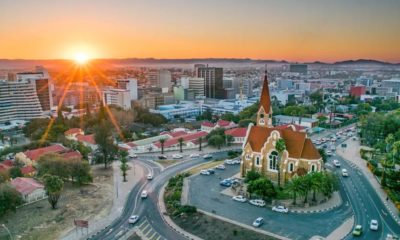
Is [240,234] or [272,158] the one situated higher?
[272,158]

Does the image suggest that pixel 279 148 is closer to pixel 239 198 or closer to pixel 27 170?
pixel 239 198

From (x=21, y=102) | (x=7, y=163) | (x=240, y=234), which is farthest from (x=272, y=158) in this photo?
(x=21, y=102)

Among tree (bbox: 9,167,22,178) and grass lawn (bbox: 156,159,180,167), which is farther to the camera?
grass lawn (bbox: 156,159,180,167)

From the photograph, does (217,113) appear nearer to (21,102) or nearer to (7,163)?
(21,102)

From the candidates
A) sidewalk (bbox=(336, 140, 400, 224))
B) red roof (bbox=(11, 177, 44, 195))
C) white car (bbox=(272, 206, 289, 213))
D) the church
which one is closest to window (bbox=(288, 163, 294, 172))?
the church

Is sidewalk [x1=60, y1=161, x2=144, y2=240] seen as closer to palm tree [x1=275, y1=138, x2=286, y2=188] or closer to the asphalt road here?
the asphalt road

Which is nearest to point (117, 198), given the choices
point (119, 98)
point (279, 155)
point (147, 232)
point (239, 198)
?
point (147, 232)
